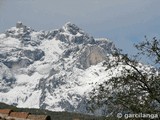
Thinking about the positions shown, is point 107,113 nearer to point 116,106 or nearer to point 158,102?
point 116,106

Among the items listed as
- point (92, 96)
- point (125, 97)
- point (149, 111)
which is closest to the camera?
point (149, 111)

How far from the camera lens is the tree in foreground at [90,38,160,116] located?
91.3 feet

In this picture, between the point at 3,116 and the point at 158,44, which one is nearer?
the point at 3,116

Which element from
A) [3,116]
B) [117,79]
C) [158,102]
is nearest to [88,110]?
[117,79]

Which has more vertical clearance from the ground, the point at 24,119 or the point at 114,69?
the point at 114,69

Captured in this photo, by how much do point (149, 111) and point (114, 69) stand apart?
4.50 meters

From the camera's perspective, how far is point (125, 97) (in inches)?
1139

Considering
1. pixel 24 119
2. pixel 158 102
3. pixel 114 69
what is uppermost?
pixel 114 69

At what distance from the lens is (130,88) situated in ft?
95.3

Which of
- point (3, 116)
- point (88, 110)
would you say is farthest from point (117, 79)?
point (3, 116)

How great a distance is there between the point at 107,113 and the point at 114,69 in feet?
9.55

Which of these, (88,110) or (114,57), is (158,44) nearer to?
(114,57)

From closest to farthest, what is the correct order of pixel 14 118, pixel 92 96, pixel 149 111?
1. pixel 14 118
2. pixel 149 111
3. pixel 92 96

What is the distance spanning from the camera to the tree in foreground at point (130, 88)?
27.8 meters
